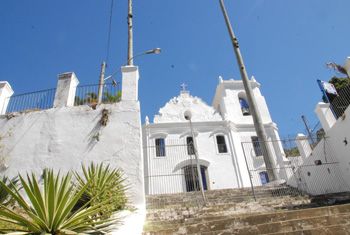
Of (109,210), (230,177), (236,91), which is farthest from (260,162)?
(109,210)

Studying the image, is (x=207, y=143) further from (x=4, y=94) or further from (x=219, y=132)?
(x=4, y=94)

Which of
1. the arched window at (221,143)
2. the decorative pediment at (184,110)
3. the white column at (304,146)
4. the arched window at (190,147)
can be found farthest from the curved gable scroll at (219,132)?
the white column at (304,146)

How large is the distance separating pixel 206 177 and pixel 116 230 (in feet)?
43.2

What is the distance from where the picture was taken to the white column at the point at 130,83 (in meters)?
8.34

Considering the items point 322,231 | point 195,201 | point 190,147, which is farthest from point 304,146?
point 322,231

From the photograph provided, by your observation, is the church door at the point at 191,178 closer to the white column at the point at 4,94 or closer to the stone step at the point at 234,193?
the stone step at the point at 234,193

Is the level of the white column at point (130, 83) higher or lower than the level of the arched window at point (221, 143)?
lower

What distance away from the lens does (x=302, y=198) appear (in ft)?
23.6

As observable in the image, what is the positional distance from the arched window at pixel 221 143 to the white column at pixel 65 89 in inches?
474

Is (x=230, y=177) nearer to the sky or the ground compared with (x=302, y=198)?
nearer to the sky

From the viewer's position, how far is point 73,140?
7.51 meters

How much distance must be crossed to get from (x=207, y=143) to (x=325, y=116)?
392 inches

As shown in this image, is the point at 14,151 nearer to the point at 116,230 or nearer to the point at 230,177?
the point at 116,230

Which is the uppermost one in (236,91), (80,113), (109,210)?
(236,91)
